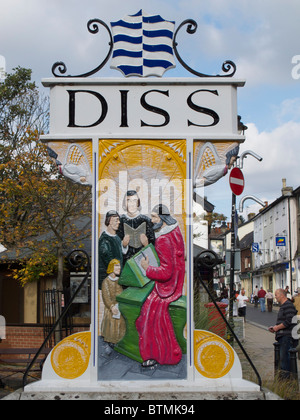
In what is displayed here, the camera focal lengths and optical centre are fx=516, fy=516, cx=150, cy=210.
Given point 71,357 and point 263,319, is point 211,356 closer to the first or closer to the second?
point 71,357

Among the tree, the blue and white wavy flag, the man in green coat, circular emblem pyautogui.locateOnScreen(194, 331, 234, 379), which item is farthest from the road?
the blue and white wavy flag

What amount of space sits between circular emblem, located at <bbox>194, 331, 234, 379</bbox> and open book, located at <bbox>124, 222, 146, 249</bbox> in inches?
46.8

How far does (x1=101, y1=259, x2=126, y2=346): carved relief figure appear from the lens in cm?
570

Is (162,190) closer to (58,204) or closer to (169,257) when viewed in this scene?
(169,257)

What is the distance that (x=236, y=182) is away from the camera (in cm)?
970

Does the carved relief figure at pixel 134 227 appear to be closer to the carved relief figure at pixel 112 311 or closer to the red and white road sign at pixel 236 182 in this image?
the carved relief figure at pixel 112 311

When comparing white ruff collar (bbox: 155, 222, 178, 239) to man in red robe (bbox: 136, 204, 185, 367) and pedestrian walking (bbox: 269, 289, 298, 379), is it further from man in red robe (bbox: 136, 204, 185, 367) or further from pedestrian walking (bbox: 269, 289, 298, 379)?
pedestrian walking (bbox: 269, 289, 298, 379)

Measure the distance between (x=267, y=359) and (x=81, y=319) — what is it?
5.06 m

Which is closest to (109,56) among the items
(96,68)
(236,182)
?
(96,68)

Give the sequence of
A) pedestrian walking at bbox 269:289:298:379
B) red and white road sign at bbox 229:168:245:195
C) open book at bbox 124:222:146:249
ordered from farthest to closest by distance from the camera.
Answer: red and white road sign at bbox 229:168:245:195 → pedestrian walking at bbox 269:289:298:379 → open book at bbox 124:222:146:249

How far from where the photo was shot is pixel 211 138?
5.88 metres
